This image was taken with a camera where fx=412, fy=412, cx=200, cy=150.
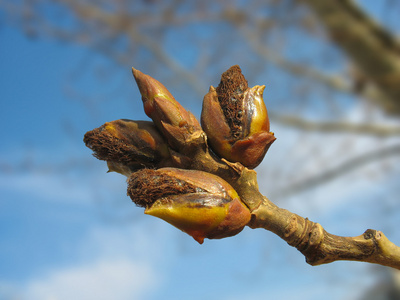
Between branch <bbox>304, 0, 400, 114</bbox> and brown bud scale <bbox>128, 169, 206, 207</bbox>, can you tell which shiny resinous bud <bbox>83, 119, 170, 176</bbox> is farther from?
branch <bbox>304, 0, 400, 114</bbox>

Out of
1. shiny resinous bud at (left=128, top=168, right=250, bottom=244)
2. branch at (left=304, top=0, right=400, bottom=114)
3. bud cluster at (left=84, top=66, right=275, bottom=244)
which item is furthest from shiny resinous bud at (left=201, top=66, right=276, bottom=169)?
branch at (left=304, top=0, right=400, bottom=114)

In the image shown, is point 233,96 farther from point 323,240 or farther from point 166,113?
point 323,240

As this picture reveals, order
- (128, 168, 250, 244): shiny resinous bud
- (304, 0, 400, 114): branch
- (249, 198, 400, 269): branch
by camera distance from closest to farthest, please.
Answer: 1. (128, 168, 250, 244): shiny resinous bud
2. (249, 198, 400, 269): branch
3. (304, 0, 400, 114): branch

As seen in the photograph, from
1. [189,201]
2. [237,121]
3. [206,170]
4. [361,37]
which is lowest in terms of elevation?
[189,201]

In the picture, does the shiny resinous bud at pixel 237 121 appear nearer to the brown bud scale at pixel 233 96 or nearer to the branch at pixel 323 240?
the brown bud scale at pixel 233 96

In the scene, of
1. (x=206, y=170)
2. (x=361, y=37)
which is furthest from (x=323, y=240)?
(x=361, y=37)

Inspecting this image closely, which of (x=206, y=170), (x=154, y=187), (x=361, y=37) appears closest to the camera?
(x=154, y=187)
